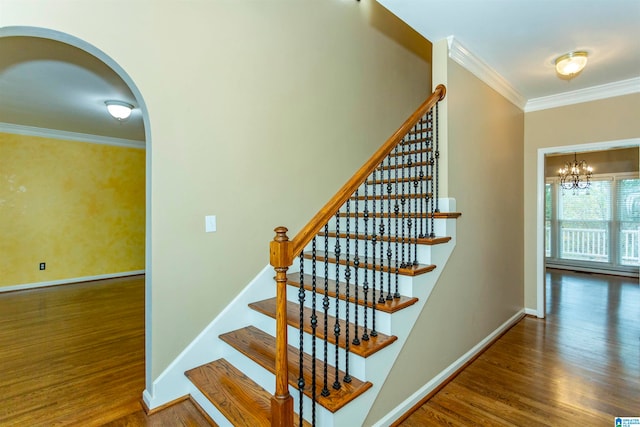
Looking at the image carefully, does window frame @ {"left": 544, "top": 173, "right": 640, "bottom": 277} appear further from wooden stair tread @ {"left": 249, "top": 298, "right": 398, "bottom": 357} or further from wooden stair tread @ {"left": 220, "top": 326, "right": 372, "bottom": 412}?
wooden stair tread @ {"left": 220, "top": 326, "right": 372, "bottom": 412}

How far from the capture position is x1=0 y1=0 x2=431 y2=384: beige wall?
77.5 inches

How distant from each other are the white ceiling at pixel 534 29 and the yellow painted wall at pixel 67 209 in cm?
583

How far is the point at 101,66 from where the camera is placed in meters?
3.00

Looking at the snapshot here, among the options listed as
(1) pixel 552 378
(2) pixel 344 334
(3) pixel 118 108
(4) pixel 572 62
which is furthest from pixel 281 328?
(3) pixel 118 108

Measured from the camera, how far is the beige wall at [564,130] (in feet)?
11.0

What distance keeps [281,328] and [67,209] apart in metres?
5.80

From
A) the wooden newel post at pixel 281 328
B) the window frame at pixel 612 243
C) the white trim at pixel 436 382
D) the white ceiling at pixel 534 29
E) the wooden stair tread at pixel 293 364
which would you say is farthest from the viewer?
the window frame at pixel 612 243

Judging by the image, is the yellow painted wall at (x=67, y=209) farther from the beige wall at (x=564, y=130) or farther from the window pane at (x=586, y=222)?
the window pane at (x=586, y=222)

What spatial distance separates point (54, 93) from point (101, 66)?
4.13 ft

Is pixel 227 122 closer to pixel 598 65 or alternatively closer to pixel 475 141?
pixel 475 141

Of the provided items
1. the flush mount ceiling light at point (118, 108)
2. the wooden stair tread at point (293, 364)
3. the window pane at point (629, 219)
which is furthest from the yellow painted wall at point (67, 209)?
the window pane at point (629, 219)

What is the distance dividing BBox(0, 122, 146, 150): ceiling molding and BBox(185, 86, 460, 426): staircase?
5.17 metres

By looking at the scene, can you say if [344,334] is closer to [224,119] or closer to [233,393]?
[233,393]

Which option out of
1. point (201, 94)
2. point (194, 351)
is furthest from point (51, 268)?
point (201, 94)
